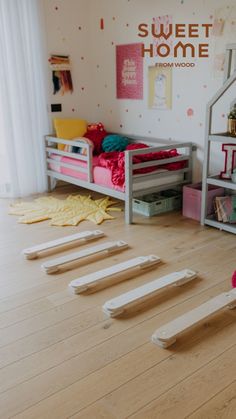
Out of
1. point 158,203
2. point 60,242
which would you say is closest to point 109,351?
point 60,242

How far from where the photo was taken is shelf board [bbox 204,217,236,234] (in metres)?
2.98

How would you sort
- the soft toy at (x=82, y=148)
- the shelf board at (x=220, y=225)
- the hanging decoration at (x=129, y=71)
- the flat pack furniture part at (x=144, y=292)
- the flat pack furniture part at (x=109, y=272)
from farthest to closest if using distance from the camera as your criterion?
the hanging decoration at (x=129, y=71) < the soft toy at (x=82, y=148) < the shelf board at (x=220, y=225) < the flat pack furniture part at (x=109, y=272) < the flat pack furniture part at (x=144, y=292)

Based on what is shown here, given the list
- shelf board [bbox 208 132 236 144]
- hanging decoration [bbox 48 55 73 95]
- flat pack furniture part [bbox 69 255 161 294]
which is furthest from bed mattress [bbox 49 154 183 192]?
flat pack furniture part [bbox 69 255 161 294]

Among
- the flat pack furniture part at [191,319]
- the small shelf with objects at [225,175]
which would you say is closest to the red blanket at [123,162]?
the small shelf with objects at [225,175]

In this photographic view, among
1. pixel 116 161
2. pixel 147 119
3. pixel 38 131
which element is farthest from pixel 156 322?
pixel 38 131

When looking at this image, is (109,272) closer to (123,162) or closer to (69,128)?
(123,162)

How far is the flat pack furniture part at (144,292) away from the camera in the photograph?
2002 mm

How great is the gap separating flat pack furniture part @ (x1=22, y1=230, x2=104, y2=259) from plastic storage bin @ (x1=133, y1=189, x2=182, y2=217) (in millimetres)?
565

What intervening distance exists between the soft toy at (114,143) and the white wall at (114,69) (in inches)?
8.7

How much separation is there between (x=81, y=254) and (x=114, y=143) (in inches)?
64.4

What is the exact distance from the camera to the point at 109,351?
5.70ft

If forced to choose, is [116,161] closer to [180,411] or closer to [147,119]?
[147,119]

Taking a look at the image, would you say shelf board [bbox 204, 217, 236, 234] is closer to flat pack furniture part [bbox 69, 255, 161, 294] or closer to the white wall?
the white wall

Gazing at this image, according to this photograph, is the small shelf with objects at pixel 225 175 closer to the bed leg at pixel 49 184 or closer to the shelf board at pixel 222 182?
the shelf board at pixel 222 182
